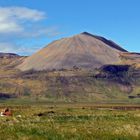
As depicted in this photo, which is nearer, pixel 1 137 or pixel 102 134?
pixel 1 137

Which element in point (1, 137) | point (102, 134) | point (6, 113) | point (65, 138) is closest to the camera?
point (1, 137)

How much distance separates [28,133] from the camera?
29.7 metres

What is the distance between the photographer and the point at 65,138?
1105 inches

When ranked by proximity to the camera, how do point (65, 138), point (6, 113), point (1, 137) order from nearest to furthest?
point (1, 137) < point (65, 138) < point (6, 113)

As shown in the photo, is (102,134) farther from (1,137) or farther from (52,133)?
(1,137)

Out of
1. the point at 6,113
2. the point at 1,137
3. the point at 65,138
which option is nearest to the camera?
the point at 1,137

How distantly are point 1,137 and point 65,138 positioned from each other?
4150 mm

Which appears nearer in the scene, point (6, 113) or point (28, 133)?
point (28, 133)

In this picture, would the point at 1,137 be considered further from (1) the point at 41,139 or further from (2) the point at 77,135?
(2) the point at 77,135

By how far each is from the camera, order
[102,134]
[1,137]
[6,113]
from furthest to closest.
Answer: [6,113], [102,134], [1,137]

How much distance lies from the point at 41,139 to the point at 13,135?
1.88m

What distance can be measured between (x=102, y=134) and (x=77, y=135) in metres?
1.91

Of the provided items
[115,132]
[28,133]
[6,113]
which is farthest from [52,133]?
[6,113]

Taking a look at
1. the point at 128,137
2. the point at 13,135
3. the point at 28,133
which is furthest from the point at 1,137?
the point at 128,137
